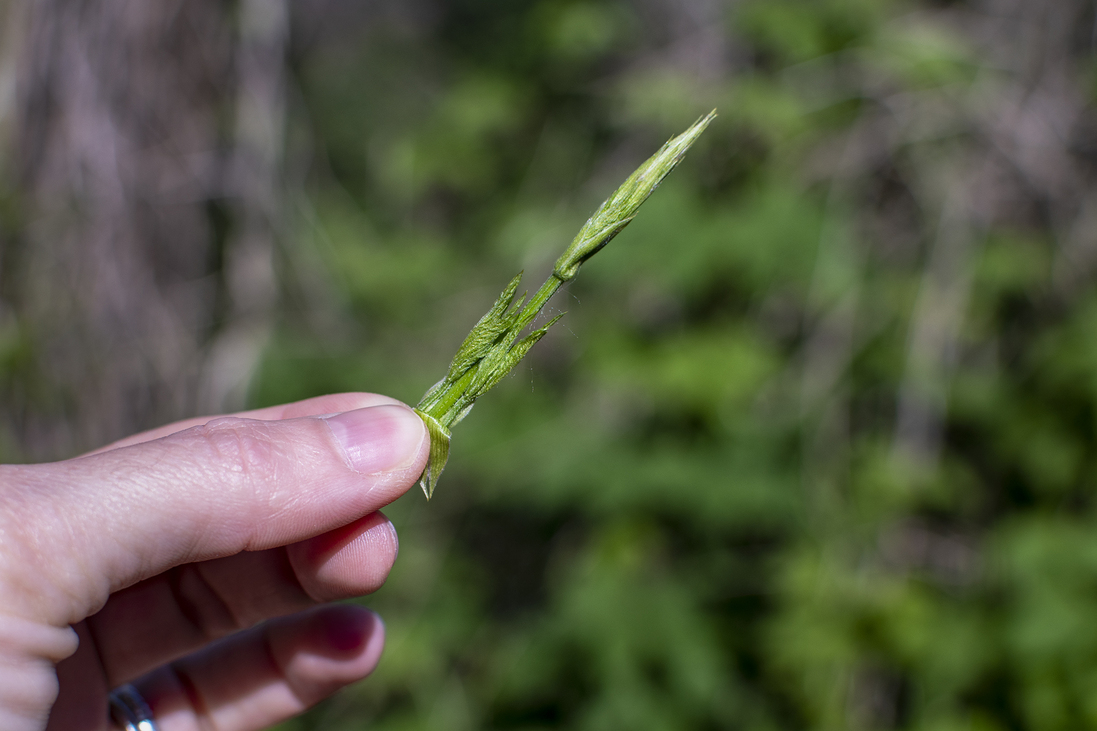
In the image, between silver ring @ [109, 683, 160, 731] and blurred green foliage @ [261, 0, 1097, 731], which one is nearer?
silver ring @ [109, 683, 160, 731]

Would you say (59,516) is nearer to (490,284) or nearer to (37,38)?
(37,38)

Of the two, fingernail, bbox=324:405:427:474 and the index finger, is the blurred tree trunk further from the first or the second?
Answer: fingernail, bbox=324:405:427:474

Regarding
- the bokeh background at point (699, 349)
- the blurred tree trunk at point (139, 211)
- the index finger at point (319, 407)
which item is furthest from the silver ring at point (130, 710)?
the blurred tree trunk at point (139, 211)

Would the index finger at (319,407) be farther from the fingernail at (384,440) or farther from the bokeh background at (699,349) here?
the bokeh background at (699,349)

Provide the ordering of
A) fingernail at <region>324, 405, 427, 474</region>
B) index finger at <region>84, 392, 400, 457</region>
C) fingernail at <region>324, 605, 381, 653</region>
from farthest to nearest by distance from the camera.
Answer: fingernail at <region>324, 605, 381, 653</region>
index finger at <region>84, 392, 400, 457</region>
fingernail at <region>324, 405, 427, 474</region>

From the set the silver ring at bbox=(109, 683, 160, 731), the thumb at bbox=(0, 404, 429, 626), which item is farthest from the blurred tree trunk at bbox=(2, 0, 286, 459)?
the thumb at bbox=(0, 404, 429, 626)

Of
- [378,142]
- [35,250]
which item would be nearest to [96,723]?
[35,250]

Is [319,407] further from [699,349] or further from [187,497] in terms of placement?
[699,349]
